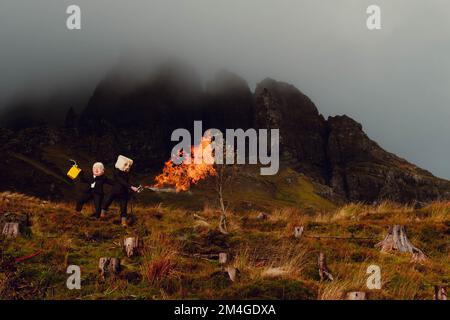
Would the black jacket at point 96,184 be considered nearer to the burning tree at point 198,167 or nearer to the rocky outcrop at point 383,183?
the burning tree at point 198,167

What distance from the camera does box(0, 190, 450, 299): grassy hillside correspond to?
8.86 metres

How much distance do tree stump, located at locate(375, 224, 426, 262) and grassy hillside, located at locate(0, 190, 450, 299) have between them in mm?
453

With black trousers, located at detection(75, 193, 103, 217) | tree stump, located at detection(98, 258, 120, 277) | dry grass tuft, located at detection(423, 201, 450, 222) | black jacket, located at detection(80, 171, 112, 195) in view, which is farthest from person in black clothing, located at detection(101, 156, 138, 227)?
dry grass tuft, located at detection(423, 201, 450, 222)

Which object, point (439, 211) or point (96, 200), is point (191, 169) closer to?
point (96, 200)

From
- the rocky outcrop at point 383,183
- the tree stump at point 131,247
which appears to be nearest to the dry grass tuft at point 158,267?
the tree stump at point 131,247

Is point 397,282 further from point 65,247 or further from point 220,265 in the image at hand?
point 65,247

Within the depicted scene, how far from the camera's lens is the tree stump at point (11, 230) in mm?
12938

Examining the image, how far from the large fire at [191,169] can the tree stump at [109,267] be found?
8318 millimetres

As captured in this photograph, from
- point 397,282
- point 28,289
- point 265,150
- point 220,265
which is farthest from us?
→ point 265,150

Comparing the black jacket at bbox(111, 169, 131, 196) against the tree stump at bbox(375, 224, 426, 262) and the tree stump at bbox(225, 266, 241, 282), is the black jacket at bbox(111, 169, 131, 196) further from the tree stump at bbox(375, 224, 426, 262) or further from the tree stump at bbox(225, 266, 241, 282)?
the tree stump at bbox(375, 224, 426, 262)

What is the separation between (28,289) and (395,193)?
182190mm
